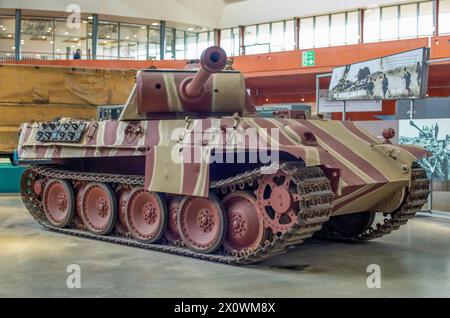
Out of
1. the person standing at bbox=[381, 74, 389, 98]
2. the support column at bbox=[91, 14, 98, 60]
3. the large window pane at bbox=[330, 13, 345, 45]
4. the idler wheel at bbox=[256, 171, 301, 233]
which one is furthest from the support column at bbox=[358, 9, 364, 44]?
the idler wheel at bbox=[256, 171, 301, 233]

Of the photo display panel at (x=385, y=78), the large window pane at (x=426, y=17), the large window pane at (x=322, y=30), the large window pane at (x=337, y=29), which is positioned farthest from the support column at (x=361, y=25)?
the photo display panel at (x=385, y=78)

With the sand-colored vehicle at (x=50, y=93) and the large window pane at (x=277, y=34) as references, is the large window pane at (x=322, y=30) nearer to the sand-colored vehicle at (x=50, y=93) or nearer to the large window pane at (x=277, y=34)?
the large window pane at (x=277, y=34)

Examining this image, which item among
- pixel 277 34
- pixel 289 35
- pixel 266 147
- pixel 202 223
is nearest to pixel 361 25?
pixel 289 35

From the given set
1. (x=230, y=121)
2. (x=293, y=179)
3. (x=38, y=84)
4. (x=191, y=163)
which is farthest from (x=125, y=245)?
(x=38, y=84)

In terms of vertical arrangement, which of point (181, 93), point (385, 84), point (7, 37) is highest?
point (7, 37)

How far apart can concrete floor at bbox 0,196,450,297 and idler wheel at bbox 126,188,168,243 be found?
1.07ft

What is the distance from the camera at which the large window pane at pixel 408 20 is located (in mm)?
34766

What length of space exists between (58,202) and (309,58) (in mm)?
20472

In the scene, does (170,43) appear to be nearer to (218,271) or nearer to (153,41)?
(153,41)

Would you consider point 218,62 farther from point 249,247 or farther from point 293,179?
point 249,247

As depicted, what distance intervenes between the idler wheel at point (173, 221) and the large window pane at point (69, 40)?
1212 inches

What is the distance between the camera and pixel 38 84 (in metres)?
18.3

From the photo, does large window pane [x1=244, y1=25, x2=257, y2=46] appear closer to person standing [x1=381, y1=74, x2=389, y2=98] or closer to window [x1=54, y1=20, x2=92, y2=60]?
window [x1=54, y1=20, x2=92, y2=60]

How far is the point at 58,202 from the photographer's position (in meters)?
11.1
